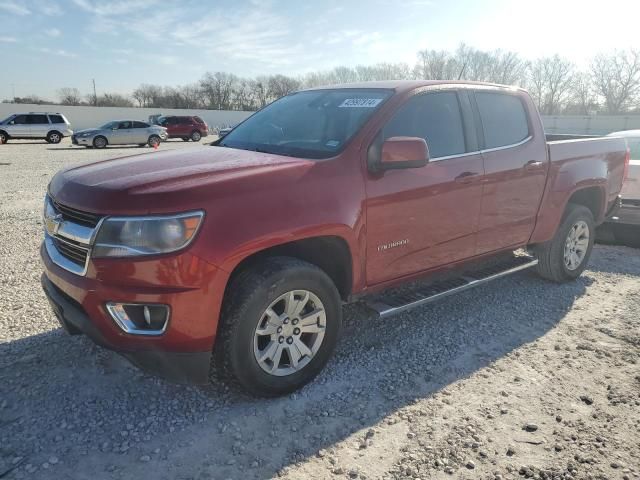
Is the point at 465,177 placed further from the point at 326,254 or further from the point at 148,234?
the point at 148,234

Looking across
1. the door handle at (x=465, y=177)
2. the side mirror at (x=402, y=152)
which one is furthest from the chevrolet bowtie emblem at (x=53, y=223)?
the door handle at (x=465, y=177)

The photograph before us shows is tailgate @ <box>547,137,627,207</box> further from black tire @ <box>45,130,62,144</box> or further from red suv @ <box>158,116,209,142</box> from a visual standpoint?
red suv @ <box>158,116,209,142</box>

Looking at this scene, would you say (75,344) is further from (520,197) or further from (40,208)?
(40,208)

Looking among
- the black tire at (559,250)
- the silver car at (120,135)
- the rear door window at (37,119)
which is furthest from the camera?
the rear door window at (37,119)

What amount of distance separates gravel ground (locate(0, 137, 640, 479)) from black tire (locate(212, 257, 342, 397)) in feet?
0.53

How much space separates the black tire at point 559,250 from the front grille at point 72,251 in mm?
4234

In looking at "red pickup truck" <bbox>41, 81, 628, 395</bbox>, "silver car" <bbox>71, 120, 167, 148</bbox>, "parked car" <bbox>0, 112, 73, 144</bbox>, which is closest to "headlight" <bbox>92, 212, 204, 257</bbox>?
"red pickup truck" <bbox>41, 81, 628, 395</bbox>

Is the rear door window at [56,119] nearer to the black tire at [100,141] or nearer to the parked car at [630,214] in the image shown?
the black tire at [100,141]

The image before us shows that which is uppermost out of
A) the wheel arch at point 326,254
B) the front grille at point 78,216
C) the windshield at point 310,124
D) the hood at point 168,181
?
the windshield at point 310,124

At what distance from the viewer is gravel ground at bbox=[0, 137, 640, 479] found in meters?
2.43

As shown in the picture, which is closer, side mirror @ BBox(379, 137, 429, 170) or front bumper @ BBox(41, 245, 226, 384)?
front bumper @ BBox(41, 245, 226, 384)

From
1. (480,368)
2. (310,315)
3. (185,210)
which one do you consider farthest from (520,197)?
(185,210)

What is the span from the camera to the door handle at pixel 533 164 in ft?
14.0

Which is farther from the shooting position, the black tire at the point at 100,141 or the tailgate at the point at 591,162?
the black tire at the point at 100,141
